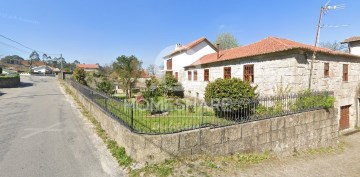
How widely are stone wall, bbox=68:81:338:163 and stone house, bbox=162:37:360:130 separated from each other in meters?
2.26

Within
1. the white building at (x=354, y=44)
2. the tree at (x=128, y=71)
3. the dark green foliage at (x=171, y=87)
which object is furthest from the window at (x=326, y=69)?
the tree at (x=128, y=71)

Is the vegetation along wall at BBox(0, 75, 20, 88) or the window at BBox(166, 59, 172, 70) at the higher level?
the window at BBox(166, 59, 172, 70)

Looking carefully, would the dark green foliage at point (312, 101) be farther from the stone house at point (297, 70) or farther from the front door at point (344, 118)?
the front door at point (344, 118)

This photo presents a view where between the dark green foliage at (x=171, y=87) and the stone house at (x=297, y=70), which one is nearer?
the stone house at (x=297, y=70)

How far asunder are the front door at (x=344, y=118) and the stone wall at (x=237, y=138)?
5471mm

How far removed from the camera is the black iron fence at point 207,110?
A: 6016 mm

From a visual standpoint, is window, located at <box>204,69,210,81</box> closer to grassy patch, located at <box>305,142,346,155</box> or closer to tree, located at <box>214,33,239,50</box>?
grassy patch, located at <box>305,142,346,155</box>

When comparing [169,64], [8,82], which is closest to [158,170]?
[169,64]

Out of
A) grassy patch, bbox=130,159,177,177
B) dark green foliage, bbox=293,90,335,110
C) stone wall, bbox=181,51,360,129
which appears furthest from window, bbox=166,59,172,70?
grassy patch, bbox=130,159,177,177

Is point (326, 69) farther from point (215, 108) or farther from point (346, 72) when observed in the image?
point (215, 108)

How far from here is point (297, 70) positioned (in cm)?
1017

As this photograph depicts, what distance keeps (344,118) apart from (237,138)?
12.3 m

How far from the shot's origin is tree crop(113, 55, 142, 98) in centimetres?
2533

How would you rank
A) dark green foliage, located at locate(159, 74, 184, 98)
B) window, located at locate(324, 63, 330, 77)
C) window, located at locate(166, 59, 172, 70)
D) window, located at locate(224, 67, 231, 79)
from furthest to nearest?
1. window, located at locate(166, 59, 172, 70)
2. dark green foliage, located at locate(159, 74, 184, 98)
3. window, located at locate(224, 67, 231, 79)
4. window, located at locate(324, 63, 330, 77)
